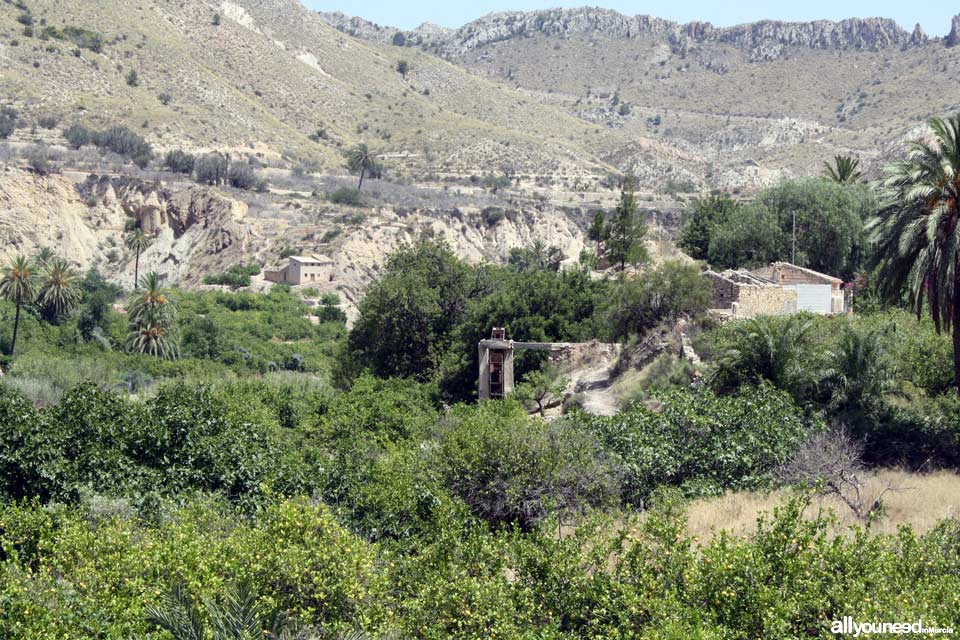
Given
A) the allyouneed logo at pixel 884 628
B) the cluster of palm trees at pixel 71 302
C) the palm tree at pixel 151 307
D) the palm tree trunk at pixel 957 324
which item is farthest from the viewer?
the palm tree at pixel 151 307

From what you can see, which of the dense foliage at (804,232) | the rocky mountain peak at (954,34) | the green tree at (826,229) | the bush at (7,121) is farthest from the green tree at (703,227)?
the rocky mountain peak at (954,34)

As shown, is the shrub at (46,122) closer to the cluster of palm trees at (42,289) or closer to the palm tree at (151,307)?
the cluster of palm trees at (42,289)

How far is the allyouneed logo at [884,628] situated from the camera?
34.3 ft

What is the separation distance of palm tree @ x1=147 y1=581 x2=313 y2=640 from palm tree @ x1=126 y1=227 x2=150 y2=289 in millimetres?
56190

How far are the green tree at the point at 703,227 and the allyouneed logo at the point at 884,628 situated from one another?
34.9 m

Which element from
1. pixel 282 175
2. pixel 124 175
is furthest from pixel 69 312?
pixel 282 175

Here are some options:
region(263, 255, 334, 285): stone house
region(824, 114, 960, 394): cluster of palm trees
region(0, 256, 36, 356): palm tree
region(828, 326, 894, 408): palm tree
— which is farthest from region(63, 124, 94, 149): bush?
region(824, 114, 960, 394): cluster of palm trees

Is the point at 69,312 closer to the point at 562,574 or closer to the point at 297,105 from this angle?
the point at 562,574

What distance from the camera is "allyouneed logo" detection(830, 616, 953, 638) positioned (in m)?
10.5

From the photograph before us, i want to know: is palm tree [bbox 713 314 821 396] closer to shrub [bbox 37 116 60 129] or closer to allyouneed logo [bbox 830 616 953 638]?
allyouneed logo [bbox 830 616 953 638]

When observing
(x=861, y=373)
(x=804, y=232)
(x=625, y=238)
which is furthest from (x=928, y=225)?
(x=625, y=238)

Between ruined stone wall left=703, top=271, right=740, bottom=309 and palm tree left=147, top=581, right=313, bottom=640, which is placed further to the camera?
ruined stone wall left=703, top=271, right=740, bottom=309

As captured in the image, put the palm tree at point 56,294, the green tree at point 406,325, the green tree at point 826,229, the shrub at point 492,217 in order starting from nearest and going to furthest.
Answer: the green tree at point 406,325
the green tree at point 826,229
the palm tree at point 56,294
the shrub at point 492,217

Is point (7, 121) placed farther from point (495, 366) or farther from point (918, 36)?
point (918, 36)
